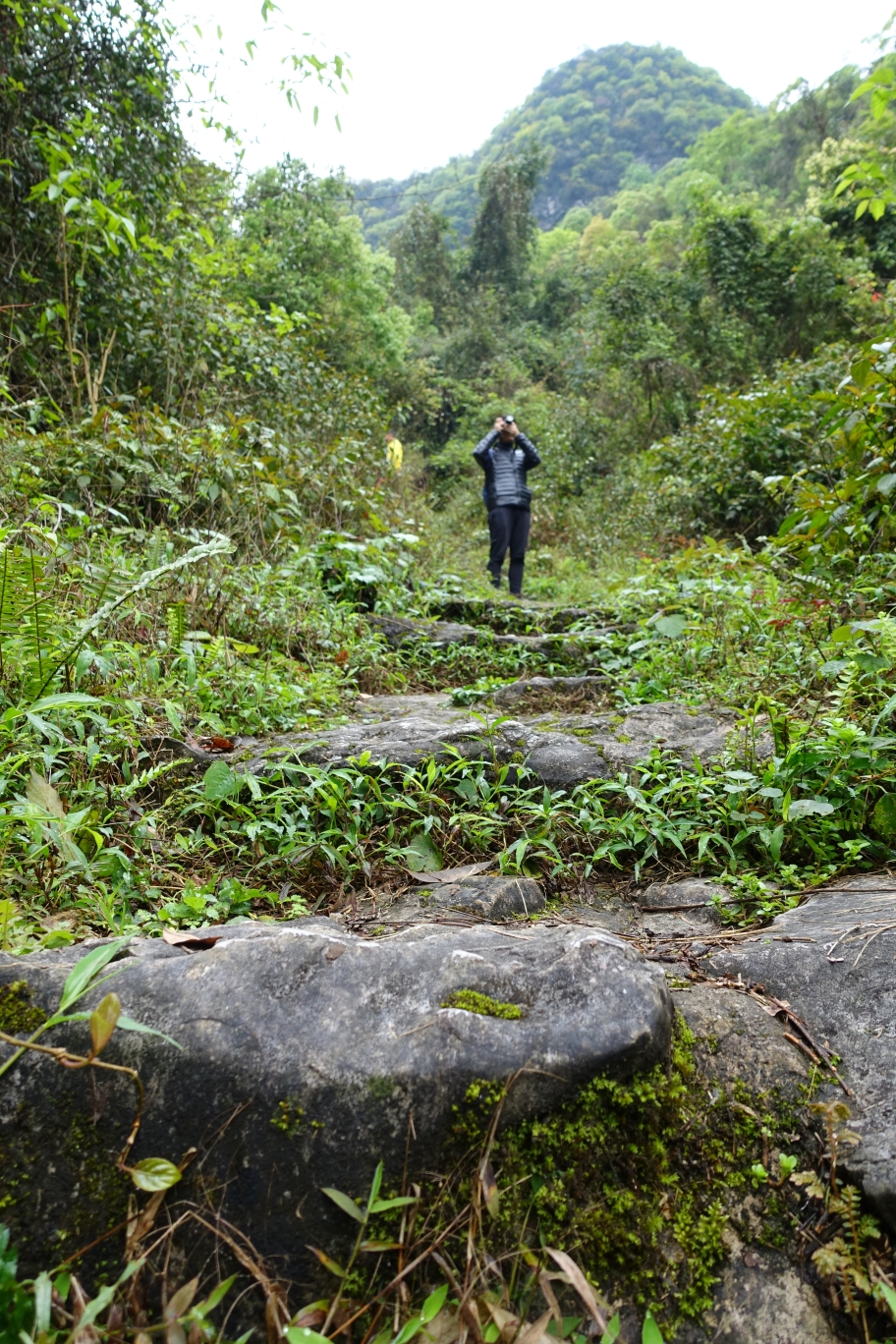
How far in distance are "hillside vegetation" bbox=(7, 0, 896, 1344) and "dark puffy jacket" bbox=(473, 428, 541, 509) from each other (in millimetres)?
979

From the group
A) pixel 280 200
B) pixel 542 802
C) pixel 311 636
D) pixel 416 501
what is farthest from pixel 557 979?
pixel 280 200

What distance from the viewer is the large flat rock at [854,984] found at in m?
1.17

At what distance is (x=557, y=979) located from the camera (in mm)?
1313

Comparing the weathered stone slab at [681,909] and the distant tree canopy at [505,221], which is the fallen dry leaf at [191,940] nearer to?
the weathered stone slab at [681,909]

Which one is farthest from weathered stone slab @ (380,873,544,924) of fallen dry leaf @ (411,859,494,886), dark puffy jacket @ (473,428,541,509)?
dark puffy jacket @ (473,428,541,509)

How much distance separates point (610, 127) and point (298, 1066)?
98542 mm

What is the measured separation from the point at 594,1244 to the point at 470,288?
28.2m

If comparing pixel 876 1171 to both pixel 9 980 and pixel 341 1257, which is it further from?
pixel 9 980

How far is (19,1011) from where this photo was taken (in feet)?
3.97

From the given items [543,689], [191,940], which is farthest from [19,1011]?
[543,689]

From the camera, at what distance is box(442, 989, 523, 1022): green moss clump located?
1246 mm

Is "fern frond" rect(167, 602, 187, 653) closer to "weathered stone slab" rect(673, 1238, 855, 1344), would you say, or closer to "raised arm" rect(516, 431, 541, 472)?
"weathered stone slab" rect(673, 1238, 855, 1344)

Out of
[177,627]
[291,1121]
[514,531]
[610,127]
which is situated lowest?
[291,1121]

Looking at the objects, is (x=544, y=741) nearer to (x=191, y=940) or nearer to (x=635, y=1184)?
(x=191, y=940)
